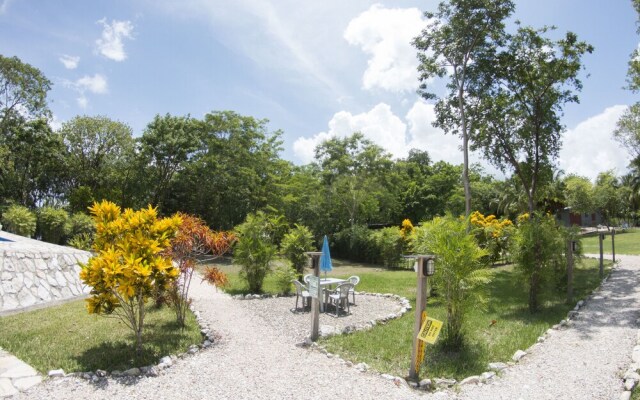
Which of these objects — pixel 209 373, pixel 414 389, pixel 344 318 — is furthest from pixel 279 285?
pixel 414 389

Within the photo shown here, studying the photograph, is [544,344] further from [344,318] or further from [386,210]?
[386,210]

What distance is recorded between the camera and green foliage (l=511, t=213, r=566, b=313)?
8.55 m

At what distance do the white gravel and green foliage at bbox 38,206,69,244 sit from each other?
16.8m

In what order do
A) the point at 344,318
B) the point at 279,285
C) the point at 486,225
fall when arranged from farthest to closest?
the point at 486,225 < the point at 279,285 < the point at 344,318

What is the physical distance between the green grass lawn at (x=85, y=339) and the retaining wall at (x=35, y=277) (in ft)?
2.30

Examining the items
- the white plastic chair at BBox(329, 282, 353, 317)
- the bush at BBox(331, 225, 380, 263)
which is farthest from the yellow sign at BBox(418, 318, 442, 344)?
the bush at BBox(331, 225, 380, 263)

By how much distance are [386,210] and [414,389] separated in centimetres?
2629

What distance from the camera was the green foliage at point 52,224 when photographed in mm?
20469

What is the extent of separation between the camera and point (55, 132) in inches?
1112

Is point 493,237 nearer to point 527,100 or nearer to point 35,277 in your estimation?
point 527,100

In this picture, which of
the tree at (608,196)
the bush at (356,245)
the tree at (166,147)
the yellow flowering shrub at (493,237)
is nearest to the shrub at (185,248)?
the yellow flowering shrub at (493,237)

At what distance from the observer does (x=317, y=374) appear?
5254 millimetres

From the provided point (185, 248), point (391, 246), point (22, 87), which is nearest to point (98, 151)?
point (22, 87)

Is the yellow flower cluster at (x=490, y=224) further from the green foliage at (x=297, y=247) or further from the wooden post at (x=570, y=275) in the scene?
the green foliage at (x=297, y=247)
